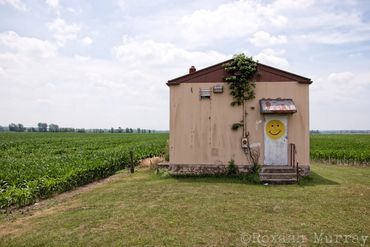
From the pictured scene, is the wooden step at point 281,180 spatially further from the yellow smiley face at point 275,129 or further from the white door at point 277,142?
the yellow smiley face at point 275,129

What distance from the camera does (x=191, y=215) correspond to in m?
7.86

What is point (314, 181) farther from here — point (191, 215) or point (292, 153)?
point (191, 215)

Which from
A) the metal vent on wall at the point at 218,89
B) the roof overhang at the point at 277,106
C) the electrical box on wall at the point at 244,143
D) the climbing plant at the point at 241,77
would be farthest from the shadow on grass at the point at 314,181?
the metal vent on wall at the point at 218,89

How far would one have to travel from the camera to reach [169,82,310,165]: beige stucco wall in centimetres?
1325

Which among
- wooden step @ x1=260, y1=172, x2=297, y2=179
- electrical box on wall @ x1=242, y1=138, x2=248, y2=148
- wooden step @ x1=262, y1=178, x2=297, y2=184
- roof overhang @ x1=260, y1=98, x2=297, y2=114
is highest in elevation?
roof overhang @ x1=260, y1=98, x2=297, y2=114

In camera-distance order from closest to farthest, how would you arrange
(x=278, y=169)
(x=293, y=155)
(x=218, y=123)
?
(x=278, y=169), (x=293, y=155), (x=218, y=123)

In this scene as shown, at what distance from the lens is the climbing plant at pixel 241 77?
13.4m

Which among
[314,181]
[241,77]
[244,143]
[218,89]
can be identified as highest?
[241,77]

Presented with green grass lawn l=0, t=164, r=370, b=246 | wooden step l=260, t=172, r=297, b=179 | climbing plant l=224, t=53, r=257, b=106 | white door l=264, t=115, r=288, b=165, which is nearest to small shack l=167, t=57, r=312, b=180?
white door l=264, t=115, r=288, b=165

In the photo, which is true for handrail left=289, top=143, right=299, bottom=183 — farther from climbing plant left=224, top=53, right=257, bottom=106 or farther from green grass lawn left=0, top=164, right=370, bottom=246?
climbing plant left=224, top=53, right=257, bottom=106

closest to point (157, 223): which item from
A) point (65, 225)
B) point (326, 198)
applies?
point (65, 225)

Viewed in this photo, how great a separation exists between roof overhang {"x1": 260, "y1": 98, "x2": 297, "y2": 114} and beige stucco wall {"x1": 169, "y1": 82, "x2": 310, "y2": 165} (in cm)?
26

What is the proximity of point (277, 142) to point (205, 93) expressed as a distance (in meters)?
3.64

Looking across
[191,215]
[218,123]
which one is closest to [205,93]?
[218,123]
